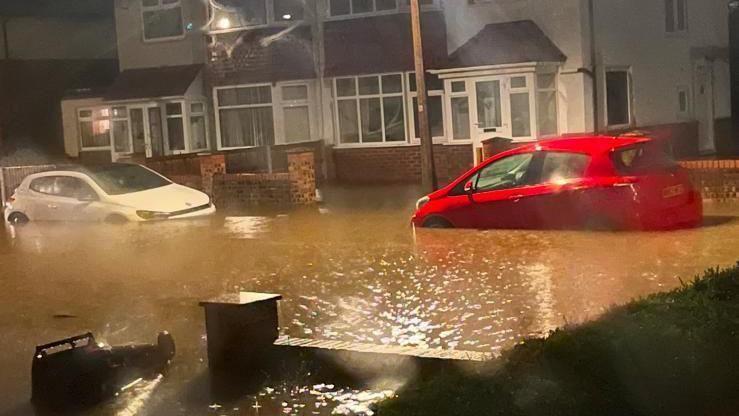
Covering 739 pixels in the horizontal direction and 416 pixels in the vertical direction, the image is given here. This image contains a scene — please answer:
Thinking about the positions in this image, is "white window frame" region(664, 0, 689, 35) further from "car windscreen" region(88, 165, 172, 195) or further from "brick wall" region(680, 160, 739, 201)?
"car windscreen" region(88, 165, 172, 195)

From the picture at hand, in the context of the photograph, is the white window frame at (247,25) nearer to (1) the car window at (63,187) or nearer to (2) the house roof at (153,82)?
(2) the house roof at (153,82)

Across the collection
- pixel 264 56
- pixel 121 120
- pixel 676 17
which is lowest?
pixel 121 120

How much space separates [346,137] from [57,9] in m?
17.6

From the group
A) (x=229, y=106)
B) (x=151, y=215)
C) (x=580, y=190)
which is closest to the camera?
(x=580, y=190)

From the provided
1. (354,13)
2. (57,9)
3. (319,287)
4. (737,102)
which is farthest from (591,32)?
(57,9)

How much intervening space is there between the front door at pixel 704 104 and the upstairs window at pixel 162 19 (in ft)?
48.9

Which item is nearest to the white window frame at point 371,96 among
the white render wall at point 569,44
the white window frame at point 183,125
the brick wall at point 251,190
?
the white render wall at point 569,44

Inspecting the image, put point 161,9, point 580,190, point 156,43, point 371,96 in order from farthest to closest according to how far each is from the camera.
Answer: point 156,43, point 161,9, point 371,96, point 580,190

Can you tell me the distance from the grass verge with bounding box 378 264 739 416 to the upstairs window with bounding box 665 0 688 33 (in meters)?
25.4

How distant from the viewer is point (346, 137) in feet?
102

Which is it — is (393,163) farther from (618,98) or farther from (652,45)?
(652,45)

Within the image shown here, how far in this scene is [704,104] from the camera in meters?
33.0

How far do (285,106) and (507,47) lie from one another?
739 cm

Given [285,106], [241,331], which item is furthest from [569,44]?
[241,331]
